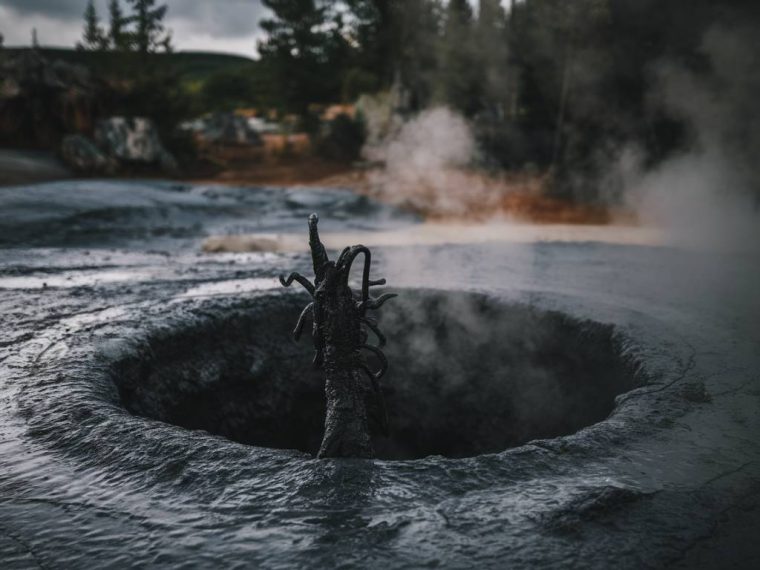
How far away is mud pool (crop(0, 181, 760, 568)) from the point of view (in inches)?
62.3

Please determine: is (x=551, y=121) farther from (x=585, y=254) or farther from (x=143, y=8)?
(x=143, y=8)

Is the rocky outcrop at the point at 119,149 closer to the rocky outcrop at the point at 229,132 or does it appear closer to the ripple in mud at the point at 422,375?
the rocky outcrop at the point at 229,132

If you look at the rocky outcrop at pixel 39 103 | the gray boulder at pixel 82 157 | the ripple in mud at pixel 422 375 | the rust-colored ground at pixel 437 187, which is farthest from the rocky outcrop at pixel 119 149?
the ripple in mud at pixel 422 375

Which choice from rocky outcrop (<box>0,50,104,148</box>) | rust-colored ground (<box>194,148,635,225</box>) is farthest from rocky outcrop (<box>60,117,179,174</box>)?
rust-colored ground (<box>194,148,635,225</box>)

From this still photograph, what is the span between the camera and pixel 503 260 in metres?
5.92

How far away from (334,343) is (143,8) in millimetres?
25487

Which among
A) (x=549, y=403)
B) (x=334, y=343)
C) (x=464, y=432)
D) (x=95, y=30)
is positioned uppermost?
(x=95, y=30)

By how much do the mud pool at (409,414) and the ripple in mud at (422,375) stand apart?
0.6 inches

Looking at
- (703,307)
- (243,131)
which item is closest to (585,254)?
(703,307)

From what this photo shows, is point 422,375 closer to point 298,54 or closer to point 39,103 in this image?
point 39,103

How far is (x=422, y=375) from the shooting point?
14.8 ft

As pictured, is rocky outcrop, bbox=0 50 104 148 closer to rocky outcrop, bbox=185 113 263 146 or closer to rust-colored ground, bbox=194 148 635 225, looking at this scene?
rust-colored ground, bbox=194 148 635 225

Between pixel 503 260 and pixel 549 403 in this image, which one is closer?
pixel 549 403

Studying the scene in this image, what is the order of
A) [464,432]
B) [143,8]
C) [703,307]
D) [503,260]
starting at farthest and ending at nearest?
[143,8], [503,260], [464,432], [703,307]
